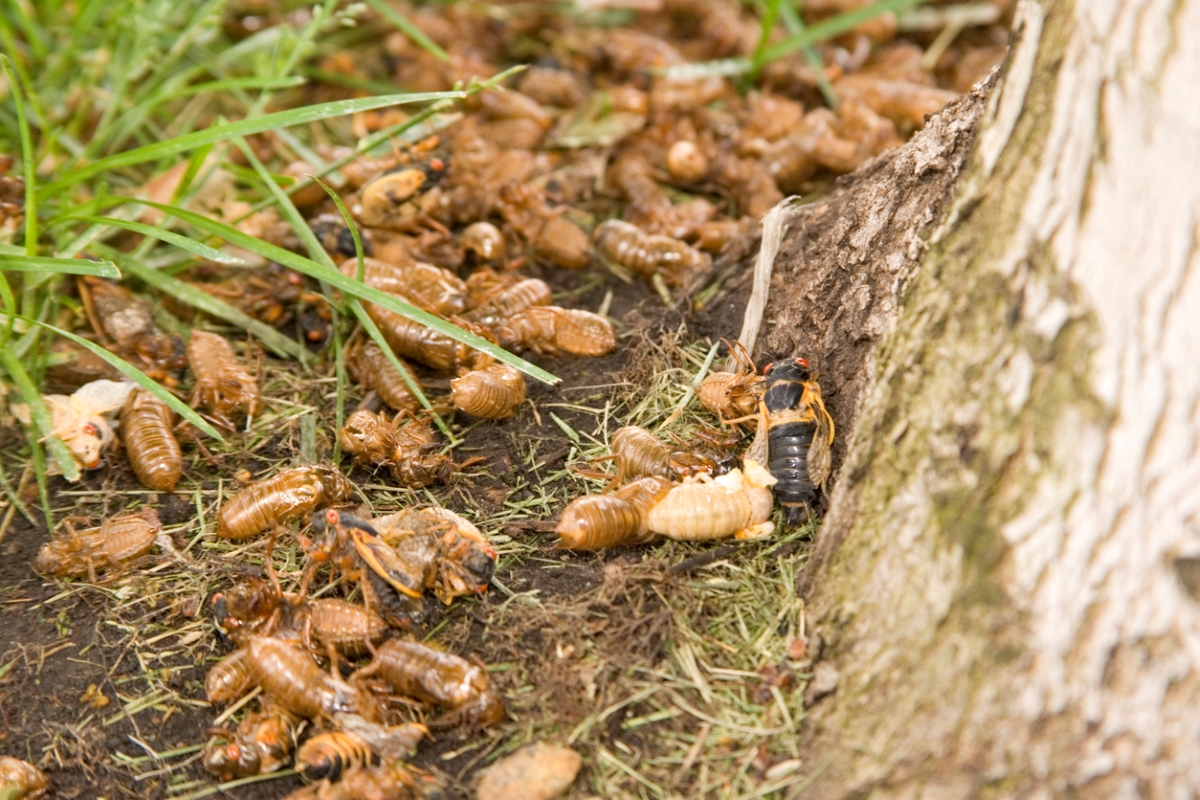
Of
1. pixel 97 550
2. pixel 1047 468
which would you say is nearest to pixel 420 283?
pixel 97 550

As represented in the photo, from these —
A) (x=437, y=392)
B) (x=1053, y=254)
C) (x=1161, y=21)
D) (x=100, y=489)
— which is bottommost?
(x=100, y=489)

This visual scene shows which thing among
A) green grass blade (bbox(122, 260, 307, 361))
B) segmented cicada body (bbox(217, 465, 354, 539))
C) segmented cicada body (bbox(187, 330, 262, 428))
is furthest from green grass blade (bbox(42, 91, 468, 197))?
segmented cicada body (bbox(217, 465, 354, 539))

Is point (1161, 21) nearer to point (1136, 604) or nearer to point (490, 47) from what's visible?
point (1136, 604)

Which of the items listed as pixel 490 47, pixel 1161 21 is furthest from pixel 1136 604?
pixel 490 47

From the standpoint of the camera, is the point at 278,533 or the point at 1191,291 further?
the point at 278,533

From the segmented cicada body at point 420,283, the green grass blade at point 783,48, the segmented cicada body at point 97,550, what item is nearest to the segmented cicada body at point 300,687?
the segmented cicada body at point 97,550

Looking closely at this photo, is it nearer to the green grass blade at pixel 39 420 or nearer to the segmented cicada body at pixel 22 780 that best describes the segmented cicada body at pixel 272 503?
the green grass blade at pixel 39 420

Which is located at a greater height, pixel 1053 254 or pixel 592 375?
pixel 1053 254
